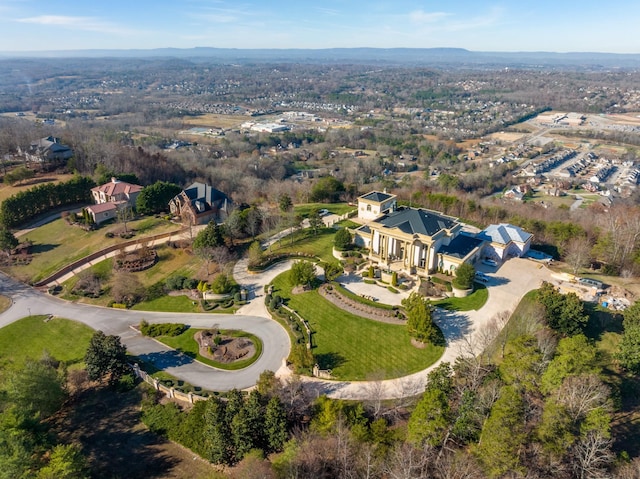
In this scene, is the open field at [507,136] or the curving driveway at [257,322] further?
the open field at [507,136]

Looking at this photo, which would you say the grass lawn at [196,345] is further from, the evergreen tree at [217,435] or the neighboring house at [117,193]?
the neighboring house at [117,193]

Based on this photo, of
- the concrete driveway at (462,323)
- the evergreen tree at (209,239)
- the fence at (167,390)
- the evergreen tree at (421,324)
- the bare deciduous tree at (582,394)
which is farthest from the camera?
the evergreen tree at (209,239)

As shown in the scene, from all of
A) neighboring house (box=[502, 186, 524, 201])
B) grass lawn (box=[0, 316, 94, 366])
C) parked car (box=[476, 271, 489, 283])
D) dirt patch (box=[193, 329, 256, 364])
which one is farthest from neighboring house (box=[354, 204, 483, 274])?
neighboring house (box=[502, 186, 524, 201])

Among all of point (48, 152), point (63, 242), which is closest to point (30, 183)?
point (48, 152)

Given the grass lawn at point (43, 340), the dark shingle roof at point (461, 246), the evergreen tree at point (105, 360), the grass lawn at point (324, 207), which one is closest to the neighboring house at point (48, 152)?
the grass lawn at point (43, 340)

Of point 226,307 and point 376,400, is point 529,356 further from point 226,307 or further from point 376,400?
point 226,307

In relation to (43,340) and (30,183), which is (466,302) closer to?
(43,340)

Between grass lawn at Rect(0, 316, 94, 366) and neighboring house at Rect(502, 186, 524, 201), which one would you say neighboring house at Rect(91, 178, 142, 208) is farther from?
neighboring house at Rect(502, 186, 524, 201)
